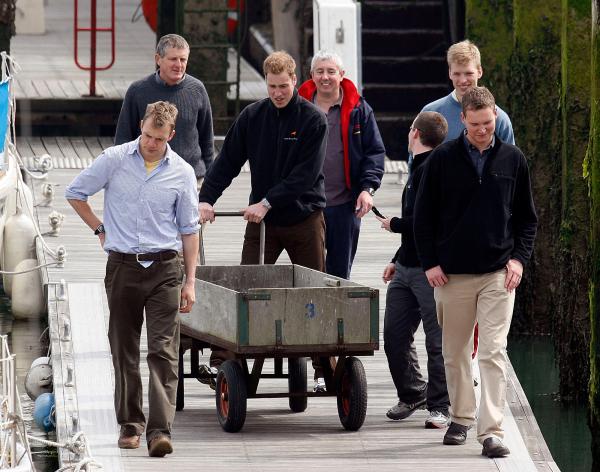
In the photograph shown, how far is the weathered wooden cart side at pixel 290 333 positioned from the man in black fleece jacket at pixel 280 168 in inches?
21.7

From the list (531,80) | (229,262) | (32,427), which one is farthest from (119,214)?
(531,80)

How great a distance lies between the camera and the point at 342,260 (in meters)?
9.92

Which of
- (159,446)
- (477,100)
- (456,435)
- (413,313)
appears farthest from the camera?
(413,313)

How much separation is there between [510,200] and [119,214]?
1682mm

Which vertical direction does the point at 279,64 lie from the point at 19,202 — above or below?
above

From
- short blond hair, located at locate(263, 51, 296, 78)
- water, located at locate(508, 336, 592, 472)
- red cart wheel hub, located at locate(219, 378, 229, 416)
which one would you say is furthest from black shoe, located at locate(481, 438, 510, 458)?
water, located at locate(508, 336, 592, 472)

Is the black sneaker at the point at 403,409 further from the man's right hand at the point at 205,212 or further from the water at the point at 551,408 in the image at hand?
the water at the point at 551,408

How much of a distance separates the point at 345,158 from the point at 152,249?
1.91 m

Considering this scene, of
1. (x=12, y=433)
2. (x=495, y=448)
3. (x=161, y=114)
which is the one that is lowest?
(x=495, y=448)

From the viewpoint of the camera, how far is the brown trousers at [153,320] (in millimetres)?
8188

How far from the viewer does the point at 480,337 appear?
8.21m

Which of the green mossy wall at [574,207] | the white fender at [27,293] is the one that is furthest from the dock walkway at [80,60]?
the green mossy wall at [574,207]

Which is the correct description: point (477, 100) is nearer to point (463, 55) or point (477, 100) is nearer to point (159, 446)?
point (463, 55)

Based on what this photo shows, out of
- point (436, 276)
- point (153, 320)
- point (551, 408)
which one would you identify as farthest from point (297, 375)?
point (551, 408)
